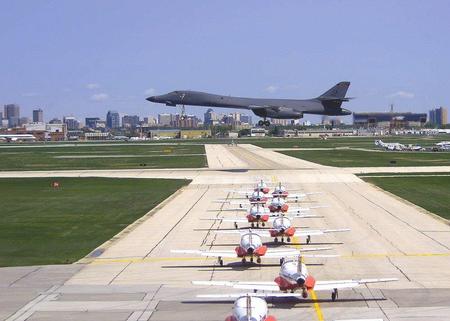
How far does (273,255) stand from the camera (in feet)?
111

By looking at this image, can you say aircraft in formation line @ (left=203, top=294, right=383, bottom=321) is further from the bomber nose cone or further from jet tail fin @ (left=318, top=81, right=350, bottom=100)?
jet tail fin @ (left=318, top=81, right=350, bottom=100)

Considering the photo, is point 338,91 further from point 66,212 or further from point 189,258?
point 189,258

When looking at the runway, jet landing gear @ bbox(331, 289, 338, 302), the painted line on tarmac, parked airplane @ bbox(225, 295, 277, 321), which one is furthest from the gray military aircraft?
parked airplane @ bbox(225, 295, 277, 321)

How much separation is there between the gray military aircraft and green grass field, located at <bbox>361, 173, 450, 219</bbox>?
390 inches

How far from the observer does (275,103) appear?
88625 millimetres

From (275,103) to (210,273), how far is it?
186 ft

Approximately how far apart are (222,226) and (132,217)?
31.4 ft

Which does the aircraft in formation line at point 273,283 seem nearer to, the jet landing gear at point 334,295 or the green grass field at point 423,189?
the jet landing gear at point 334,295

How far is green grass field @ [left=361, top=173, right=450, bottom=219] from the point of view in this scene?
60.9 meters

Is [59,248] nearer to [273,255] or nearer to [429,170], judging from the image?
[273,255]

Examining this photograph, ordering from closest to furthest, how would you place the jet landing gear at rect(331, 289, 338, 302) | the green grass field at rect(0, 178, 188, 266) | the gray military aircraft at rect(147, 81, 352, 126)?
1. the jet landing gear at rect(331, 289, 338, 302)
2. the green grass field at rect(0, 178, 188, 266)
3. the gray military aircraft at rect(147, 81, 352, 126)

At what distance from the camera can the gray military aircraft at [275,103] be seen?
86438 mm

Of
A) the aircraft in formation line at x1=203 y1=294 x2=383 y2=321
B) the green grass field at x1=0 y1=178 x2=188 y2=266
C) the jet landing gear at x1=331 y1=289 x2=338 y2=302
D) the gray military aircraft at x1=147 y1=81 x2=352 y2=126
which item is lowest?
the green grass field at x1=0 y1=178 x2=188 y2=266

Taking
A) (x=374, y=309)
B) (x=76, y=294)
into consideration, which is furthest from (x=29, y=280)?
(x=374, y=309)
